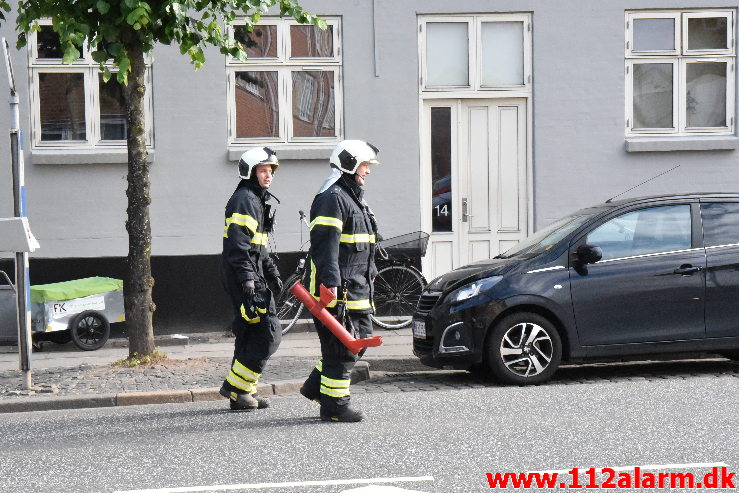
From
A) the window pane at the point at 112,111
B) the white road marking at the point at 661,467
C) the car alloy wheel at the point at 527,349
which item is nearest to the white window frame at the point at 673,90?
the car alloy wheel at the point at 527,349

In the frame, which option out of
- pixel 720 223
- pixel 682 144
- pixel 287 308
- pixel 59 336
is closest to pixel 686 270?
pixel 720 223

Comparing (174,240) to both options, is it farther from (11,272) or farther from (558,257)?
(558,257)

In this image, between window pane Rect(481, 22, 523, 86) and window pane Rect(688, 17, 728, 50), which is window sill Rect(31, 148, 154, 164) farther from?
window pane Rect(688, 17, 728, 50)

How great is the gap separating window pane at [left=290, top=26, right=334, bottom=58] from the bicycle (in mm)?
2089

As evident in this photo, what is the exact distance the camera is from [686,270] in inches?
369

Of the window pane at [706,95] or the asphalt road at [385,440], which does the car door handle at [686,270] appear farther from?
the window pane at [706,95]

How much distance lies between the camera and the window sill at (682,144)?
45.7ft

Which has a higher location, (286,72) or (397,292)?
(286,72)

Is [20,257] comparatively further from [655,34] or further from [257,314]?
[655,34]

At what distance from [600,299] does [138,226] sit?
14.6 ft

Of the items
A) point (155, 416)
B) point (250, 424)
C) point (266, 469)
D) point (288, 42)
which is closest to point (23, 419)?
point (155, 416)

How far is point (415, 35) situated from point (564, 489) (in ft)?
29.4

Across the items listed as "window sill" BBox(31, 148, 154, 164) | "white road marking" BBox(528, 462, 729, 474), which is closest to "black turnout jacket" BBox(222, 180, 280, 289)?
"white road marking" BBox(528, 462, 729, 474)

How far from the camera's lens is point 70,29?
9242 millimetres
